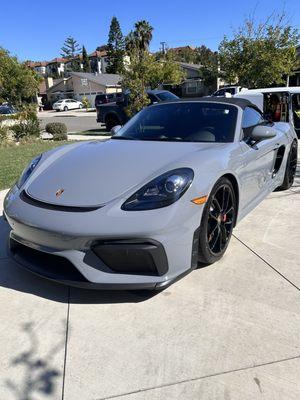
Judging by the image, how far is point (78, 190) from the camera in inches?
122

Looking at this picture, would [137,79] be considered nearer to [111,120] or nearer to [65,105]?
[111,120]

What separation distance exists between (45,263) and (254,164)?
7.41 feet

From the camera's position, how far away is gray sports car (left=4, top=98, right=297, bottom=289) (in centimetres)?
277

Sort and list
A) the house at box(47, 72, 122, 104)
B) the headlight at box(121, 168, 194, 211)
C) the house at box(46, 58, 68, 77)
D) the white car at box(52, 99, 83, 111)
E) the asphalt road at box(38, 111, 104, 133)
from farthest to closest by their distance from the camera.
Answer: the house at box(46, 58, 68, 77)
the house at box(47, 72, 122, 104)
the white car at box(52, 99, 83, 111)
the asphalt road at box(38, 111, 104, 133)
the headlight at box(121, 168, 194, 211)

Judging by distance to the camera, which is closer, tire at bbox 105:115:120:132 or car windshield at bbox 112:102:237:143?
car windshield at bbox 112:102:237:143

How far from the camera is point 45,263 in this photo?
304cm

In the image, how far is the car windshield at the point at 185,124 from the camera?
3.92m

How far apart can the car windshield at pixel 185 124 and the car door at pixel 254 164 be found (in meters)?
0.19

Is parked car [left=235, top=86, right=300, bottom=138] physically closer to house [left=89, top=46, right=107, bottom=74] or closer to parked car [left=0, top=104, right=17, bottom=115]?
parked car [left=0, top=104, right=17, bottom=115]

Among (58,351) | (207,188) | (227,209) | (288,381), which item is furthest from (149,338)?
(227,209)

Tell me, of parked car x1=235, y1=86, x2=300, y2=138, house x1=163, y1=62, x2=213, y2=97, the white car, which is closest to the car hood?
parked car x1=235, y1=86, x2=300, y2=138

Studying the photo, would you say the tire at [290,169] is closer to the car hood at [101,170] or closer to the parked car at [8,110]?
the car hood at [101,170]

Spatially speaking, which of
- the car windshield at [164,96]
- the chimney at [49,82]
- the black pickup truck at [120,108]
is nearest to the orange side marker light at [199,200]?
the black pickup truck at [120,108]

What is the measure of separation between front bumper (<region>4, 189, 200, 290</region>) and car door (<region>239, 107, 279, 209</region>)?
3.84 feet
